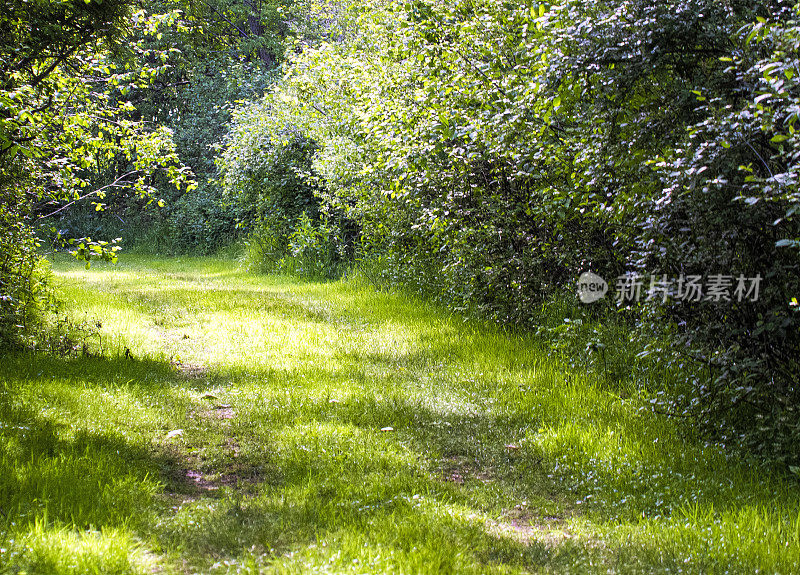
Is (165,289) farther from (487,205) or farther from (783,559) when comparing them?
(783,559)

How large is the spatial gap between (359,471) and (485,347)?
341 cm

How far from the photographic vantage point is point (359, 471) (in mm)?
4473

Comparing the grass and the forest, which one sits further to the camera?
the forest

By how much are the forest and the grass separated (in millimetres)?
25

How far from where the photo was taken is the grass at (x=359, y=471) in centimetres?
330

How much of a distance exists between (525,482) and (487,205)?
4283 mm

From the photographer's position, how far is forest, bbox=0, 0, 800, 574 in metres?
3.54

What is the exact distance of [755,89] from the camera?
402cm

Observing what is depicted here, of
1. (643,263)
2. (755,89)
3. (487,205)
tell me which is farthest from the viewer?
A: (487,205)

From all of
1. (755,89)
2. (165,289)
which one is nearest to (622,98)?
(755,89)

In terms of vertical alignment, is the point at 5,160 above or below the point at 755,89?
below

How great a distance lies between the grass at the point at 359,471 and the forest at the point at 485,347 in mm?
25

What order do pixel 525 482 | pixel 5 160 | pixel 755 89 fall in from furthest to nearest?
pixel 5 160 < pixel 525 482 < pixel 755 89

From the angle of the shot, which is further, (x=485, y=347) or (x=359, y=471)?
(x=485, y=347)
